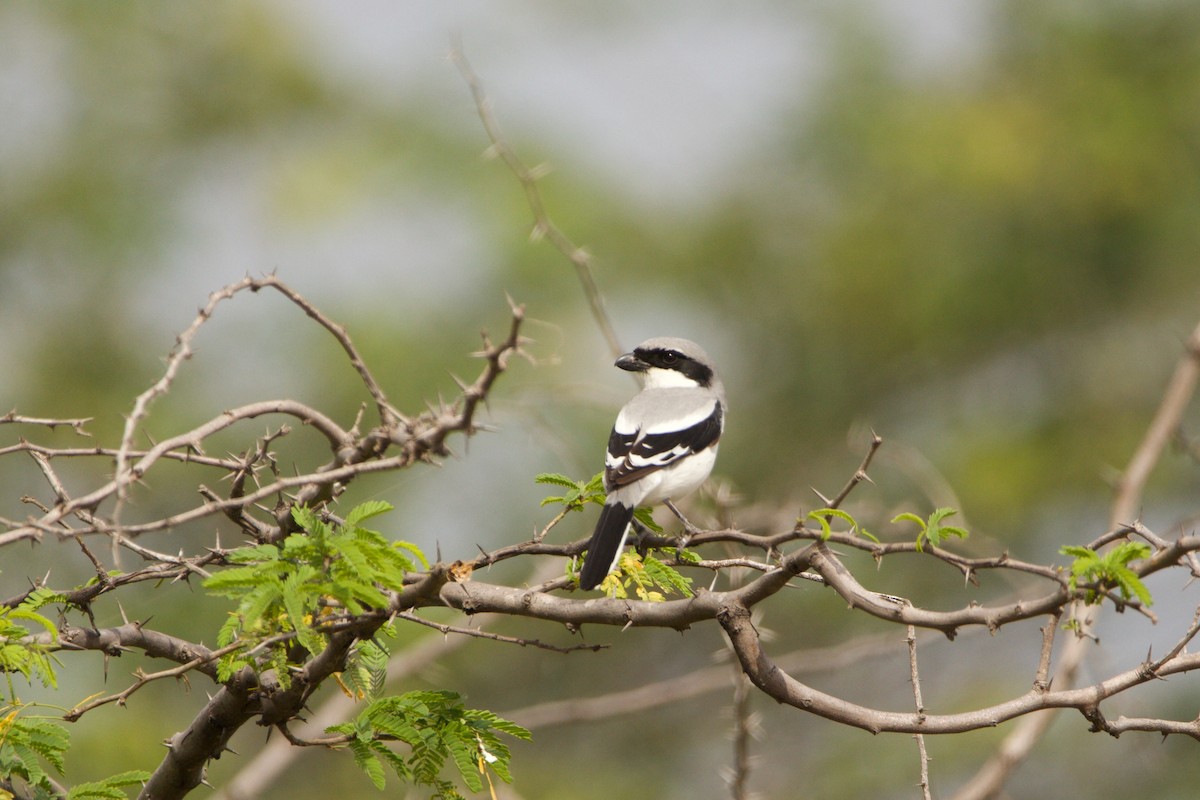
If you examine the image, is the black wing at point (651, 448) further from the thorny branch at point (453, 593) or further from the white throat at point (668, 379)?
the thorny branch at point (453, 593)

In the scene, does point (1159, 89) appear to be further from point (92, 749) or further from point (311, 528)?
point (311, 528)

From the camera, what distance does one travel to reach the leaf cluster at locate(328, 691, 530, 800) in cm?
305

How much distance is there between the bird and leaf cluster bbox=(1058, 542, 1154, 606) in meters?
1.43

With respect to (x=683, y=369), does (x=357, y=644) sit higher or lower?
lower

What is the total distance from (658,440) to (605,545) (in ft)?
4.63

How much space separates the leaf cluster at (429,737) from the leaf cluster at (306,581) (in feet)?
0.96

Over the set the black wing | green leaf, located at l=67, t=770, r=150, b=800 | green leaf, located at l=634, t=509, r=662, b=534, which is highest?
the black wing

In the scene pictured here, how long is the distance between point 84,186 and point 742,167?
8072 millimetres

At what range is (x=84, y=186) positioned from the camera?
12.2 metres

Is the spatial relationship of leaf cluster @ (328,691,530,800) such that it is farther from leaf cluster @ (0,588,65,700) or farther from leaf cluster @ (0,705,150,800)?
leaf cluster @ (0,588,65,700)

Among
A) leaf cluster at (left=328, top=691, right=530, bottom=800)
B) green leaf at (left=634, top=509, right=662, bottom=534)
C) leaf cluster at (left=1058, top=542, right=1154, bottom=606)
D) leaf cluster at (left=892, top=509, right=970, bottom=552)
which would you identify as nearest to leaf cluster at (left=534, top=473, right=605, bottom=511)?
green leaf at (left=634, top=509, right=662, bottom=534)

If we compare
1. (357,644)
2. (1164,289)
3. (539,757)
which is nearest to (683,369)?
(357,644)

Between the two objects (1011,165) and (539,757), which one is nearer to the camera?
(539,757)

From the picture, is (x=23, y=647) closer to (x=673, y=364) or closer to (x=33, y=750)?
(x=33, y=750)
